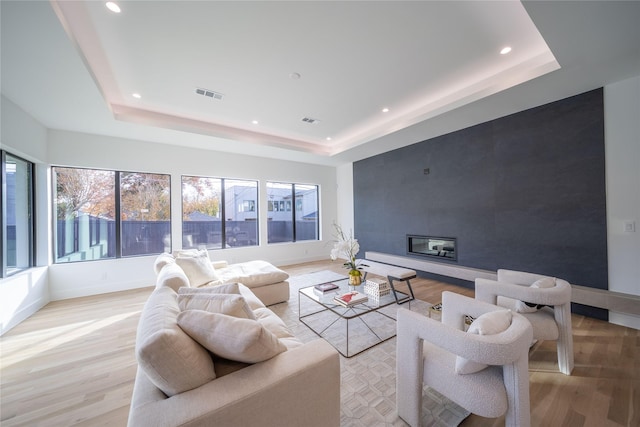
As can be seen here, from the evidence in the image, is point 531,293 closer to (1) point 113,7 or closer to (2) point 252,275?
(2) point 252,275

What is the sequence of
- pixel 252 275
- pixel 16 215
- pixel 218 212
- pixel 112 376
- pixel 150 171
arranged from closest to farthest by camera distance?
pixel 112 376 < pixel 16 215 < pixel 252 275 < pixel 150 171 < pixel 218 212

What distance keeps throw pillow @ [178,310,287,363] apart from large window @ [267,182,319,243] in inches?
189

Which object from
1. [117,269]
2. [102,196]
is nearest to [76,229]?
[102,196]

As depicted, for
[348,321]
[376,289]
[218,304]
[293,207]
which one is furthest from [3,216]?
[293,207]

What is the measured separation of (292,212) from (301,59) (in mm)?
4230

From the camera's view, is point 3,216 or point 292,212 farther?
point 292,212

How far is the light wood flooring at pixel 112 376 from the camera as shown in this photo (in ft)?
5.08

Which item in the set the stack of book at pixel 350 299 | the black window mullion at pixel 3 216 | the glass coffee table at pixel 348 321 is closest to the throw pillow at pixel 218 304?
the glass coffee table at pixel 348 321

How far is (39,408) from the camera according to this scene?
165cm

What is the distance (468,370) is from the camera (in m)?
1.23

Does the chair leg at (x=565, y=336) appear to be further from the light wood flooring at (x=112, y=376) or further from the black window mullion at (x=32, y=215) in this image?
the black window mullion at (x=32, y=215)

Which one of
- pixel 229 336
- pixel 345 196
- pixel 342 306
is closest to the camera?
pixel 229 336

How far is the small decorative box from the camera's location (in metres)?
2.69

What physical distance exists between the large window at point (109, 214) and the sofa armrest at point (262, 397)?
4036mm
